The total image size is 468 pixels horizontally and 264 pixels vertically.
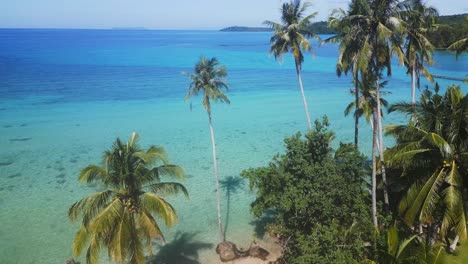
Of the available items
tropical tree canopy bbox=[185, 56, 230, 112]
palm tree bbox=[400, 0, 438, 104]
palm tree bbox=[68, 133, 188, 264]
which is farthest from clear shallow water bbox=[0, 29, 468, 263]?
palm tree bbox=[400, 0, 438, 104]

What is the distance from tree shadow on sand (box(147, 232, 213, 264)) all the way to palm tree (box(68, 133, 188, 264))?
23.2 feet

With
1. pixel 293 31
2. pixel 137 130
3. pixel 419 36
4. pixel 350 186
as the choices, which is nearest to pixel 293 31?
pixel 293 31

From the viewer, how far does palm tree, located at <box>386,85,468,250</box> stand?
43.5 feet

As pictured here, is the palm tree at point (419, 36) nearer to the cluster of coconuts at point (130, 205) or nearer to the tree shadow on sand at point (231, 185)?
the tree shadow on sand at point (231, 185)

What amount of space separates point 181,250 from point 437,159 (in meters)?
14.6

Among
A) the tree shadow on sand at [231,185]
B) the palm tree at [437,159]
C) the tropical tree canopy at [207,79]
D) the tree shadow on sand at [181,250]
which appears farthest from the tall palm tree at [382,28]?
the tree shadow on sand at [231,185]

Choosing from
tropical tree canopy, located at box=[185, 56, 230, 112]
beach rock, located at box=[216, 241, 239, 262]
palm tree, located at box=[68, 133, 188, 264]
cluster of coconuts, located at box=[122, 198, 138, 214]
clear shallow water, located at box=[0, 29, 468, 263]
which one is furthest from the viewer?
clear shallow water, located at box=[0, 29, 468, 263]

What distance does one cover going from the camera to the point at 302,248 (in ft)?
50.8

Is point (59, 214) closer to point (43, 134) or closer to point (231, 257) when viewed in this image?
point (231, 257)

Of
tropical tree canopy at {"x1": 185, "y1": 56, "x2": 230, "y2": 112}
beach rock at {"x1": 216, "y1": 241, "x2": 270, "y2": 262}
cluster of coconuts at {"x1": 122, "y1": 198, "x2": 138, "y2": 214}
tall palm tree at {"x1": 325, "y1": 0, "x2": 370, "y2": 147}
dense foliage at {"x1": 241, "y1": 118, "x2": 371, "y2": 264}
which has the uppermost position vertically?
tall palm tree at {"x1": 325, "y1": 0, "x2": 370, "y2": 147}

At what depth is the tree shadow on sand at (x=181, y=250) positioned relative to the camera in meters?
20.7

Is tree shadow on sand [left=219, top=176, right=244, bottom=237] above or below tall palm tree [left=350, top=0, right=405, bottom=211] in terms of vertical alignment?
below

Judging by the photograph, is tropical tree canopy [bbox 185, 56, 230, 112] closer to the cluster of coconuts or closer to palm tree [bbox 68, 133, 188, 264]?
palm tree [bbox 68, 133, 188, 264]

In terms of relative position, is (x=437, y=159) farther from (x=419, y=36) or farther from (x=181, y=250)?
(x=181, y=250)
